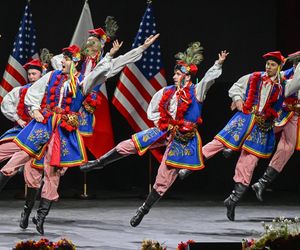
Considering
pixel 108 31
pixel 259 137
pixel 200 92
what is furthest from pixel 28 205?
pixel 108 31

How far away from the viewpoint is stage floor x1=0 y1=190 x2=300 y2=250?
20.2ft

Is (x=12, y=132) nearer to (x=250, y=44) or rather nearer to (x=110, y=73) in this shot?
(x=110, y=73)

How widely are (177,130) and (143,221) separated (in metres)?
1.00

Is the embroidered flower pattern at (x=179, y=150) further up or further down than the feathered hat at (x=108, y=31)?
further down

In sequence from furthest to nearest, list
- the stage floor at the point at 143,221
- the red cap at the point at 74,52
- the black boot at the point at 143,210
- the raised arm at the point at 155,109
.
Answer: the raised arm at the point at 155,109 → the black boot at the point at 143,210 → the red cap at the point at 74,52 → the stage floor at the point at 143,221

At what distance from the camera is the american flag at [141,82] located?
355 inches

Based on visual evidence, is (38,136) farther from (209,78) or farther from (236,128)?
(236,128)

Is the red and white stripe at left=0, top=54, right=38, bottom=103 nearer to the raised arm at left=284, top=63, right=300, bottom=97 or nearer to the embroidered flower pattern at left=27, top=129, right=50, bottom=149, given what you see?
the embroidered flower pattern at left=27, top=129, right=50, bottom=149

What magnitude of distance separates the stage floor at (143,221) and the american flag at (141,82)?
88 centimetres

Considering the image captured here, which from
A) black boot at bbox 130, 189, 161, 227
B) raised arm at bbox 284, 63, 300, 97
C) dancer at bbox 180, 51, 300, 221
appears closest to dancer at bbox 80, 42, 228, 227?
black boot at bbox 130, 189, 161, 227

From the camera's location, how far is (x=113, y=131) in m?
9.55

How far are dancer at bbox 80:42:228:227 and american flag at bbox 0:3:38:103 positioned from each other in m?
2.39

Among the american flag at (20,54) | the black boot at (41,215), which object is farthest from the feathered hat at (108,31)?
the black boot at (41,215)

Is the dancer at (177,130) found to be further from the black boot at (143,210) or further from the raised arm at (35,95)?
the raised arm at (35,95)
